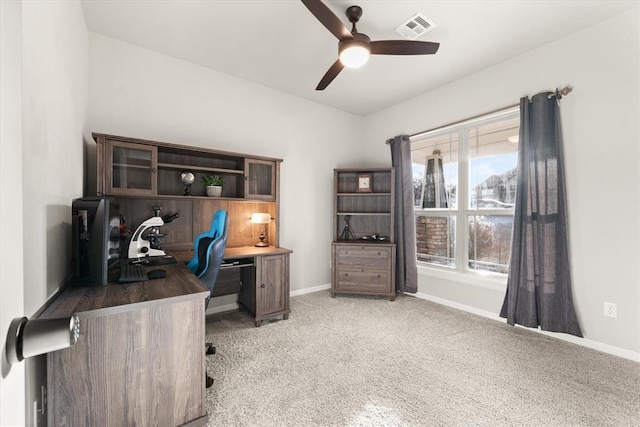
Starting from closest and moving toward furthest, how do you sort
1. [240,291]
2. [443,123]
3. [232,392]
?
[232,392] → [240,291] → [443,123]

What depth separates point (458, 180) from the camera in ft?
10.8

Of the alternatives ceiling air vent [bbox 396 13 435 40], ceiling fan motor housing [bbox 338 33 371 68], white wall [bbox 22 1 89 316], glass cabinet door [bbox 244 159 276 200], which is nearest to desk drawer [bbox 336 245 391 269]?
glass cabinet door [bbox 244 159 276 200]

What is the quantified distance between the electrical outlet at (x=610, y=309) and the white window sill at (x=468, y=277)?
726mm

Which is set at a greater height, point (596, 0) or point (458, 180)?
point (596, 0)

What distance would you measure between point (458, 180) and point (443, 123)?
0.75 m

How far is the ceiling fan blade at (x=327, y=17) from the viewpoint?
1.63 meters

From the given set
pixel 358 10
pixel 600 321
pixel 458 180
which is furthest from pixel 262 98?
pixel 600 321

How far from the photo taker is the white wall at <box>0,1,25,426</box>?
44 centimetres

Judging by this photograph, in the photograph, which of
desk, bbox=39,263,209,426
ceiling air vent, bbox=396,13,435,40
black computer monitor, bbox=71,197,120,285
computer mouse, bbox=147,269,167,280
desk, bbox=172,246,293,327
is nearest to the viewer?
desk, bbox=39,263,209,426

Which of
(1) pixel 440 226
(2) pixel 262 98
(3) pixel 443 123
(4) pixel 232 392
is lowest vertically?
(4) pixel 232 392

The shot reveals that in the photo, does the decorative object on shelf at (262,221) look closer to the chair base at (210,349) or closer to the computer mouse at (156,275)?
the chair base at (210,349)

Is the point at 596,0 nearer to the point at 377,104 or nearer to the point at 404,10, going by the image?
the point at 404,10

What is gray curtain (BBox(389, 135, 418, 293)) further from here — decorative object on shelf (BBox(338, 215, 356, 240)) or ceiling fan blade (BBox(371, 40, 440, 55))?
ceiling fan blade (BBox(371, 40, 440, 55))

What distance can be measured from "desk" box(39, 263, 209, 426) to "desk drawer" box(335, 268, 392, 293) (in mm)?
2343
